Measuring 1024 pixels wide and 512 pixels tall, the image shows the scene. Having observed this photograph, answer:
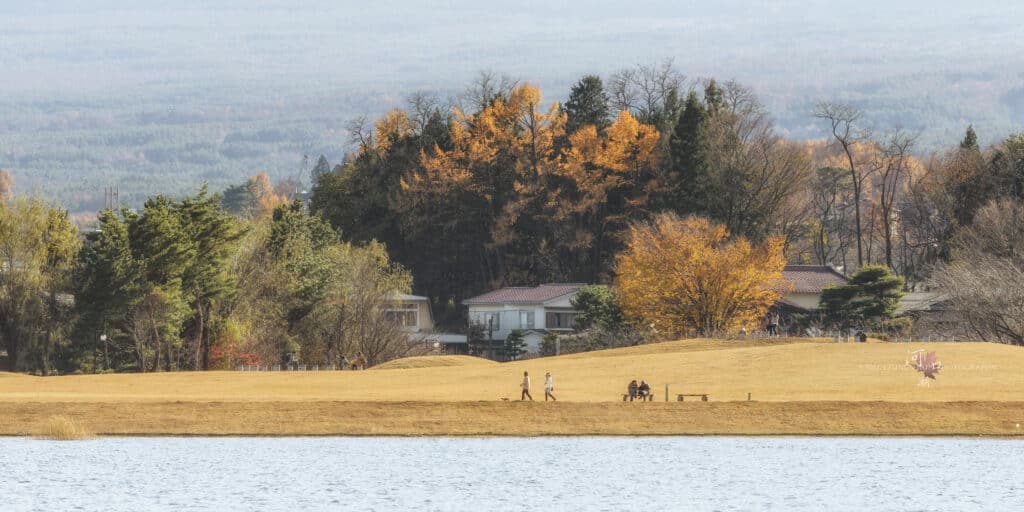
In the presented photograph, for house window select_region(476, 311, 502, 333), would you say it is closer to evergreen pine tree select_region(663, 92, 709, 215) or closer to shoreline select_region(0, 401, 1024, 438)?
evergreen pine tree select_region(663, 92, 709, 215)

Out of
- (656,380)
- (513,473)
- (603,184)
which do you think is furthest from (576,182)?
(513,473)

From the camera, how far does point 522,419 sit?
57.6m

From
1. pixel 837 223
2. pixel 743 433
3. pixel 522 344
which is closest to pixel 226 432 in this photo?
pixel 743 433

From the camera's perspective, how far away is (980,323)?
8738 cm

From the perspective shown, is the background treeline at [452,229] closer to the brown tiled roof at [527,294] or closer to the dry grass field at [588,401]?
the brown tiled roof at [527,294]

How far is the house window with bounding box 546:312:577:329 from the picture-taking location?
125312 millimetres

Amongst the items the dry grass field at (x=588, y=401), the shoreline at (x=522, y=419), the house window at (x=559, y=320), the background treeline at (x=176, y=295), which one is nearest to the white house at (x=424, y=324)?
the house window at (x=559, y=320)

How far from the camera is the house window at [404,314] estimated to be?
11034cm

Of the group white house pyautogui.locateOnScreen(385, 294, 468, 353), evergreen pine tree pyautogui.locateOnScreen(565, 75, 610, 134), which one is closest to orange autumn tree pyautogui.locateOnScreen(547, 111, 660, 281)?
evergreen pine tree pyautogui.locateOnScreen(565, 75, 610, 134)

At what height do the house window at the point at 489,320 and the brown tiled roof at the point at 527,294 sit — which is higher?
the brown tiled roof at the point at 527,294

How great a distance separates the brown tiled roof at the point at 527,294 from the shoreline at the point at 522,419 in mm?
65677

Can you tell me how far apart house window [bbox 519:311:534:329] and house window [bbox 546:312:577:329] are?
1.34m

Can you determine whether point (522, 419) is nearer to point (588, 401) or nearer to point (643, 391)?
point (588, 401)

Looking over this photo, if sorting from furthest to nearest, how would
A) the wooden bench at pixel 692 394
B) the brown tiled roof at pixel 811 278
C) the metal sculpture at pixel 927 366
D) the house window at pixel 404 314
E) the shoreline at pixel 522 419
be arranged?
the brown tiled roof at pixel 811 278 < the house window at pixel 404 314 < the metal sculpture at pixel 927 366 < the wooden bench at pixel 692 394 < the shoreline at pixel 522 419
